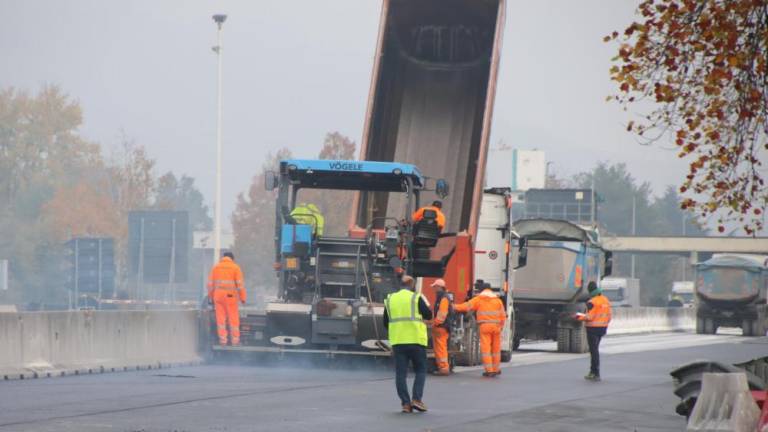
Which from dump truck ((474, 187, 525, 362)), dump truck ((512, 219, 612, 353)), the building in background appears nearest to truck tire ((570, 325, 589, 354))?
dump truck ((512, 219, 612, 353))

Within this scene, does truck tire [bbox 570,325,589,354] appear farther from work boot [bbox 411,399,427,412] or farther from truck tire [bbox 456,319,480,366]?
work boot [bbox 411,399,427,412]

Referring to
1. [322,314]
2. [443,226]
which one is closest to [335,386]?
[322,314]

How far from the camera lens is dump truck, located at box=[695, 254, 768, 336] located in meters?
50.0

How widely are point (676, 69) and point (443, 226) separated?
815cm

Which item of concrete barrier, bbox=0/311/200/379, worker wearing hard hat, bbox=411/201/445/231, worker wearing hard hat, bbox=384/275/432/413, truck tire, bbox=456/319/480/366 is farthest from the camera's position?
truck tire, bbox=456/319/480/366

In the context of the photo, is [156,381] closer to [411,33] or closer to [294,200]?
[294,200]

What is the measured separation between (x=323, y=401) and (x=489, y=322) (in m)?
5.86

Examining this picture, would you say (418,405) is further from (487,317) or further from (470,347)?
(470,347)

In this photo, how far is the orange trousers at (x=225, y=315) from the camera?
2234cm

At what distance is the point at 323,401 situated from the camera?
16.6 m

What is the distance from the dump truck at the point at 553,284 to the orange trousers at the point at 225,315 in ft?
32.9

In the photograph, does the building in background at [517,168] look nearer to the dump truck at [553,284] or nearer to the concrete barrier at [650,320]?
the concrete barrier at [650,320]

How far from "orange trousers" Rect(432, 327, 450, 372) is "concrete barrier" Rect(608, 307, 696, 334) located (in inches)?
1136

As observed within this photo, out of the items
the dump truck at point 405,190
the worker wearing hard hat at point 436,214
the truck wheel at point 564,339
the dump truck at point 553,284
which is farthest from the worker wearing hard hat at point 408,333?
the truck wheel at point 564,339
